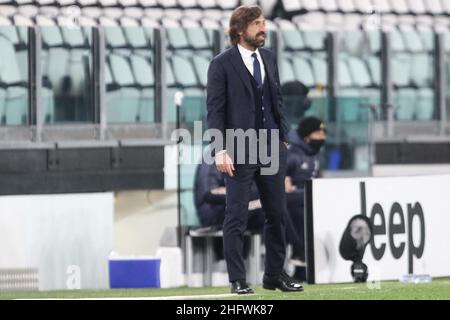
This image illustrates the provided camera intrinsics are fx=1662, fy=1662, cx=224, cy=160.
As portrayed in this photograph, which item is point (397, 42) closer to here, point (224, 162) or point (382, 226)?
point (382, 226)

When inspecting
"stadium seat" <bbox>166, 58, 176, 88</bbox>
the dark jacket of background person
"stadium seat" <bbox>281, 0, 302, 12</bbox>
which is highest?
"stadium seat" <bbox>281, 0, 302, 12</bbox>

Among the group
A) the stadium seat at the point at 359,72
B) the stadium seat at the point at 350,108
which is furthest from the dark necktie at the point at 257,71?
the stadium seat at the point at 359,72

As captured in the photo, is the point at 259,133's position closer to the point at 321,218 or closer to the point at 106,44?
the point at 321,218

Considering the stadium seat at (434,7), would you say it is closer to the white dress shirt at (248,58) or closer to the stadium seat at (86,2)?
the stadium seat at (86,2)

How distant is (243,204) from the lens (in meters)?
8.39

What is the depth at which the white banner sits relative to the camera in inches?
434

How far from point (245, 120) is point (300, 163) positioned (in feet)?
16.1

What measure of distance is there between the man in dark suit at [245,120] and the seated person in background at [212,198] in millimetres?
4378

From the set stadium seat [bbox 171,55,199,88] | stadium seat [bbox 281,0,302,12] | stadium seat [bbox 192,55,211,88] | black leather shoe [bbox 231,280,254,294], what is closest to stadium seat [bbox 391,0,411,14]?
stadium seat [bbox 281,0,302,12]

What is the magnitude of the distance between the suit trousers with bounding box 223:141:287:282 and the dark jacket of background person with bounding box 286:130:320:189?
4.68 meters

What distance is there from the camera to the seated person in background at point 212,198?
13.0 metres

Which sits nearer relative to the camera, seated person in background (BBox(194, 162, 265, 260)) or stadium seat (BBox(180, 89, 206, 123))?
seated person in background (BBox(194, 162, 265, 260))

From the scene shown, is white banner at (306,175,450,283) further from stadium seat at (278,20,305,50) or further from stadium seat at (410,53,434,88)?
stadium seat at (410,53,434,88)
